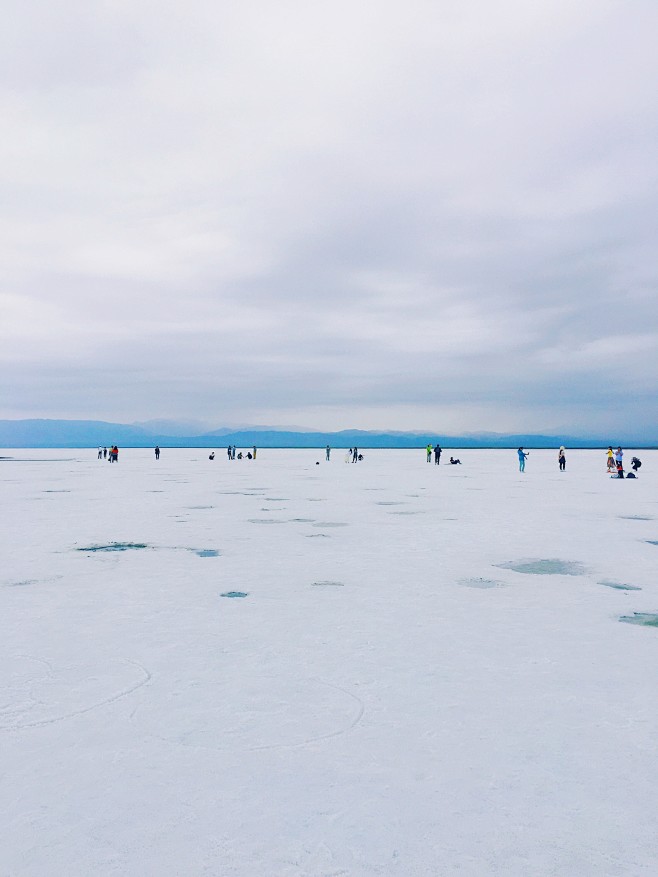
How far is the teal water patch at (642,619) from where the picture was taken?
6.03 meters

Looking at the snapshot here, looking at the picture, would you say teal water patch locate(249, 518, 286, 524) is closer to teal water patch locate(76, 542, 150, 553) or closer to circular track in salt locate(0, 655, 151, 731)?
teal water patch locate(76, 542, 150, 553)

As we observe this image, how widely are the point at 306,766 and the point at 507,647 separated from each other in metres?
2.55

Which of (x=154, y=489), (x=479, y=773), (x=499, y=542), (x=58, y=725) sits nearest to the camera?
(x=479, y=773)

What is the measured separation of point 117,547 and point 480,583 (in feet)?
19.8

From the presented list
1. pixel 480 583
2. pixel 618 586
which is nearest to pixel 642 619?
pixel 618 586

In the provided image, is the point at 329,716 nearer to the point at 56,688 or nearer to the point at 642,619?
the point at 56,688

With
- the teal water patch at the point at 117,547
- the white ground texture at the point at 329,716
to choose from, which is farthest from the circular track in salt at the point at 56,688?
the teal water patch at the point at 117,547

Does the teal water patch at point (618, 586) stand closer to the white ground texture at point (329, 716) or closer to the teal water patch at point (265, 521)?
the white ground texture at point (329, 716)

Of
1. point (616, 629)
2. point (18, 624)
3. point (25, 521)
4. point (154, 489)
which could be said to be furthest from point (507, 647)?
point (154, 489)

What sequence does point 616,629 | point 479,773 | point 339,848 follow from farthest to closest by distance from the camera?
point 616,629 → point 479,773 → point 339,848

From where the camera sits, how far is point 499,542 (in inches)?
431

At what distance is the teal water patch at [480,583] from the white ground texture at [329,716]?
0.12 feet

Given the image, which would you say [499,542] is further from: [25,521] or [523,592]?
[25,521]

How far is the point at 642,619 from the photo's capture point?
618 centimetres
